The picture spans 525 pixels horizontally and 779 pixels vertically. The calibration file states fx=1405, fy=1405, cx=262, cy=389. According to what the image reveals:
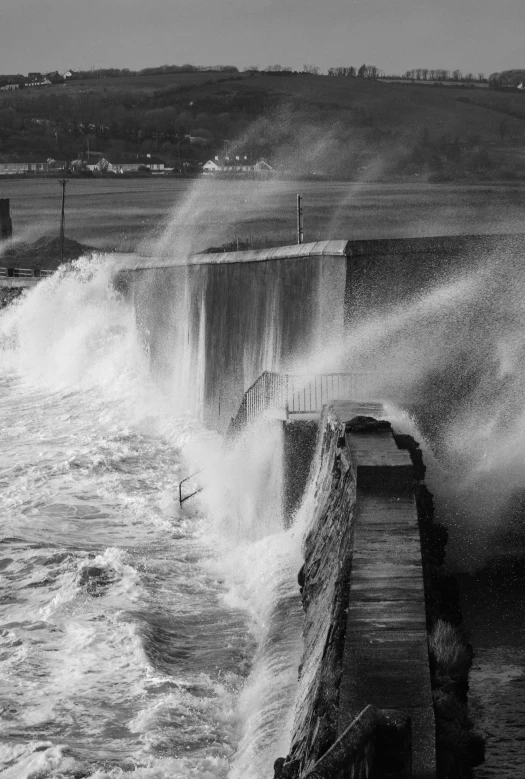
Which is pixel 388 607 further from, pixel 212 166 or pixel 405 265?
pixel 212 166

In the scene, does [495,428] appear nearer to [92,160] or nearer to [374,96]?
[374,96]

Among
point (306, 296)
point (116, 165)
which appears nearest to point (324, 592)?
point (306, 296)

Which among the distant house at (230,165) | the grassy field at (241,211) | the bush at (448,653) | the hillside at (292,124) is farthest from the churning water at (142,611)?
the distant house at (230,165)

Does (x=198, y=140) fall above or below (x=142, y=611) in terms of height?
above

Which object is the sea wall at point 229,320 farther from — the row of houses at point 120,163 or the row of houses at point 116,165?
the row of houses at point 120,163

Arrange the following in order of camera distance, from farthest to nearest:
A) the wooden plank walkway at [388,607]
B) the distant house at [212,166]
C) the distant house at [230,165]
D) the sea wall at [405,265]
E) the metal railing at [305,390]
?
the distant house at [212,166], the distant house at [230,165], the sea wall at [405,265], the metal railing at [305,390], the wooden plank walkway at [388,607]

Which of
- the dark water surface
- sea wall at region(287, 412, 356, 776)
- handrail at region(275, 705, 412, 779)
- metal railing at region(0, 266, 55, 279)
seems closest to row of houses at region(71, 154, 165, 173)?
metal railing at region(0, 266, 55, 279)
